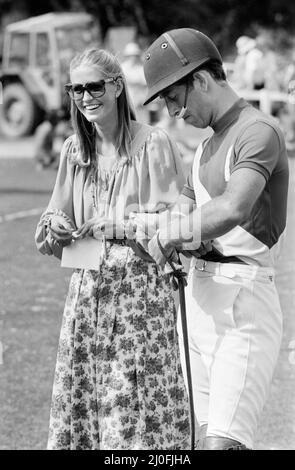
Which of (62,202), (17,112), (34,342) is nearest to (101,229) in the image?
(62,202)

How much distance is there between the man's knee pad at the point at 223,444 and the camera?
10.1 feet

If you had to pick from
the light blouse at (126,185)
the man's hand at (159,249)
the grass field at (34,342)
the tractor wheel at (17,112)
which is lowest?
the grass field at (34,342)

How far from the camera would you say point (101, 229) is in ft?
11.6

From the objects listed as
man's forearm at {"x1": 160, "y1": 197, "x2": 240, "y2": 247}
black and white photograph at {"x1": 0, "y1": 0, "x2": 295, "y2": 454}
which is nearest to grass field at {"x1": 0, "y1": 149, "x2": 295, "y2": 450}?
black and white photograph at {"x1": 0, "y1": 0, "x2": 295, "y2": 454}

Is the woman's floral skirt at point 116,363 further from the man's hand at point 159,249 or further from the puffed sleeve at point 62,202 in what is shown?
the man's hand at point 159,249

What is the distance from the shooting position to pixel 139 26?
127ft

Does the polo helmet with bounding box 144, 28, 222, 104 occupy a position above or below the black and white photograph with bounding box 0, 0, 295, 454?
above

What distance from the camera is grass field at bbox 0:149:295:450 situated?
16.0 feet

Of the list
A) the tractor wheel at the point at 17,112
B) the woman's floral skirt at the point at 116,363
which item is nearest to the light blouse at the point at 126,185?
the woman's floral skirt at the point at 116,363

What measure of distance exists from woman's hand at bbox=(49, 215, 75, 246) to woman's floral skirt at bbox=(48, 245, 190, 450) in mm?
141

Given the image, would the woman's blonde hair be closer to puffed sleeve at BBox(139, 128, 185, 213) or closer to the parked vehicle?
puffed sleeve at BBox(139, 128, 185, 213)

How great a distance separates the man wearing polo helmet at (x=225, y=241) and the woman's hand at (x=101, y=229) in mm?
380

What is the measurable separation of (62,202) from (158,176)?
375 mm

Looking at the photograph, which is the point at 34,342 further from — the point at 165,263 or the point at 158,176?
the point at 165,263
